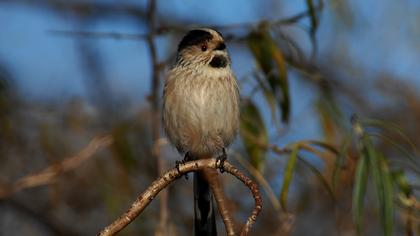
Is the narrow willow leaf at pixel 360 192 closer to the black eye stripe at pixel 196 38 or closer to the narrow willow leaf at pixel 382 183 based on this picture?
the narrow willow leaf at pixel 382 183

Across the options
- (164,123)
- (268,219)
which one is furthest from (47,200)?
(164,123)

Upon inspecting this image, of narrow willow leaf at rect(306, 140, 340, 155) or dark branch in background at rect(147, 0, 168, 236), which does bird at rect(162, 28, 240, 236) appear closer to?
dark branch in background at rect(147, 0, 168, 236)

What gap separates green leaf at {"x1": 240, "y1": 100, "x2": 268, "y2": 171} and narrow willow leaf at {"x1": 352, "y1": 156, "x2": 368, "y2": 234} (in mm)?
810

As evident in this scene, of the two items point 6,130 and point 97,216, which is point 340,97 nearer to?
point 97,216

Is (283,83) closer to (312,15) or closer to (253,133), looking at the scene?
(253,133)

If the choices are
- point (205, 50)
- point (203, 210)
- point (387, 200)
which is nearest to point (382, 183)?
point (387, 200)

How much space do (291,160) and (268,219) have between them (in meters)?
2.98

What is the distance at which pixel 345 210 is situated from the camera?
629 centimetres

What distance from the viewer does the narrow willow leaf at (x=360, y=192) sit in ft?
12.0

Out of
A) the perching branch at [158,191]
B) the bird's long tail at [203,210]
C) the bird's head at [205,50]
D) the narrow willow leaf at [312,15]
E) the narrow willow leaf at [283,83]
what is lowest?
the bird's long tail at [203,210]

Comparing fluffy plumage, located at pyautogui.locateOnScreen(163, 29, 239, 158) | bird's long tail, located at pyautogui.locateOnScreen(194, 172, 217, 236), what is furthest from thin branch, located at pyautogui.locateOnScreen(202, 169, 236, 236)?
fluffy plumage, located at pyautogui.locateOnScreen(163, 29, 239, 158)

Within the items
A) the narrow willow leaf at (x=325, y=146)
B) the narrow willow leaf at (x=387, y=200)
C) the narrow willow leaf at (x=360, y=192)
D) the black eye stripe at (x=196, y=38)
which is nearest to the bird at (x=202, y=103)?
the black eye stripe at (x=196, y=38)

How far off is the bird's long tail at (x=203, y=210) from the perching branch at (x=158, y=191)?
77cm

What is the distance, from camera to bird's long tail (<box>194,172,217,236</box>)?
373 cm
